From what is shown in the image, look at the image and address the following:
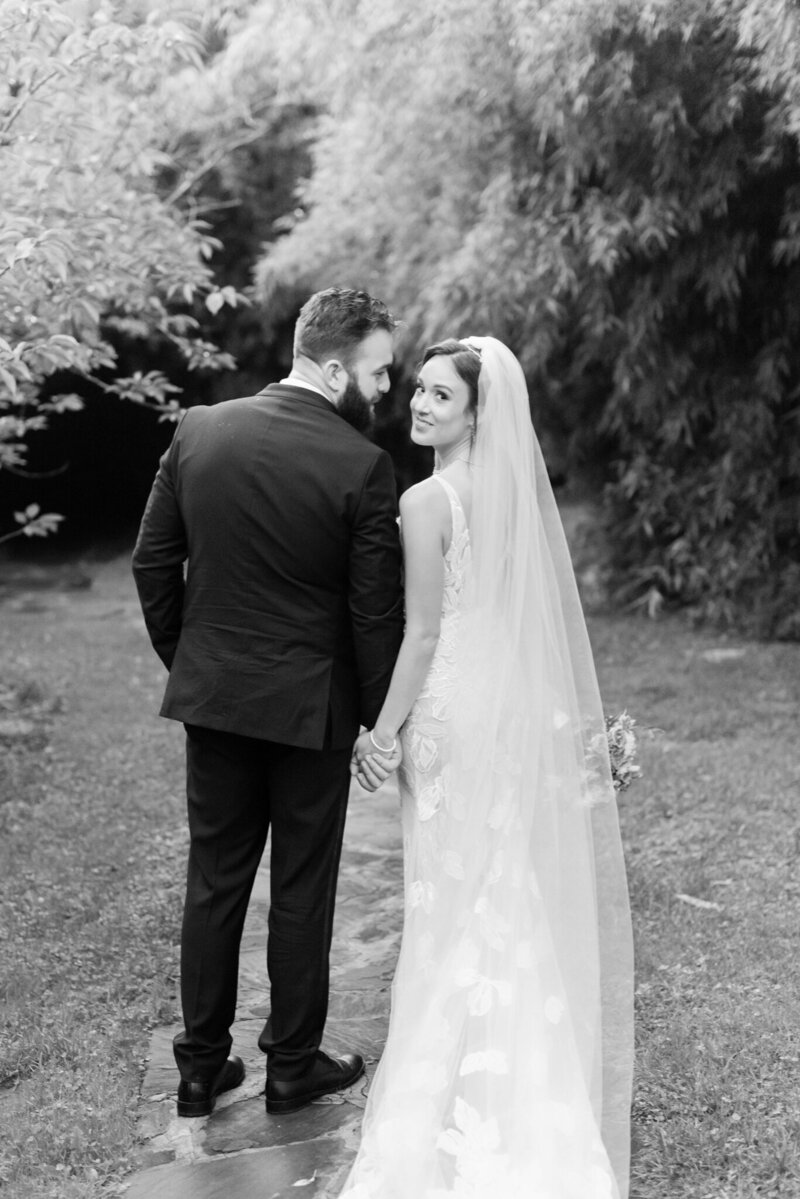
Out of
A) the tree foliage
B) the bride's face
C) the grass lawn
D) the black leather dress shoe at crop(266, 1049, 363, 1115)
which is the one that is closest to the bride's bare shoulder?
the bride's face

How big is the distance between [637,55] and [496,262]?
1541mm

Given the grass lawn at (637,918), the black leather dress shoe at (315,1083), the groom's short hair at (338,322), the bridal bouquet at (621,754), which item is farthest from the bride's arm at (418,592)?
the grass lawn at (637,918)

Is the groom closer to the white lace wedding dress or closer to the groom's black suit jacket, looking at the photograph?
the groom's black suit jacket

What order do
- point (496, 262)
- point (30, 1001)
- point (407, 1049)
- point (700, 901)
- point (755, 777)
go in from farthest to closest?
point (496, 262), point (755, 777), point (700, 901), point (30, 1001), point (407, 1049)

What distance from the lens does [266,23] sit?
771cm

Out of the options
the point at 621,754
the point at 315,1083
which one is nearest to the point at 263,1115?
the point at 315,1083

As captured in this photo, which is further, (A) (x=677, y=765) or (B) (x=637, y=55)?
(B) (x=637, y=55)

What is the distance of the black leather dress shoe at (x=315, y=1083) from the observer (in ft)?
8.81

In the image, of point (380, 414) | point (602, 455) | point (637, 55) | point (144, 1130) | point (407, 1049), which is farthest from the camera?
point (380, 414)

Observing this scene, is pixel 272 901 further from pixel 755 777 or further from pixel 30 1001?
pixel 755 777

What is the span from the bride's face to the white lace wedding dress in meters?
0.15

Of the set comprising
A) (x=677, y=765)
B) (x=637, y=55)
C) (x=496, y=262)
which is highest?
(x=637, y=55)

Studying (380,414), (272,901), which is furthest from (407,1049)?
(380,414)

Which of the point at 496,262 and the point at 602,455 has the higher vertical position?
the point at 496,262
